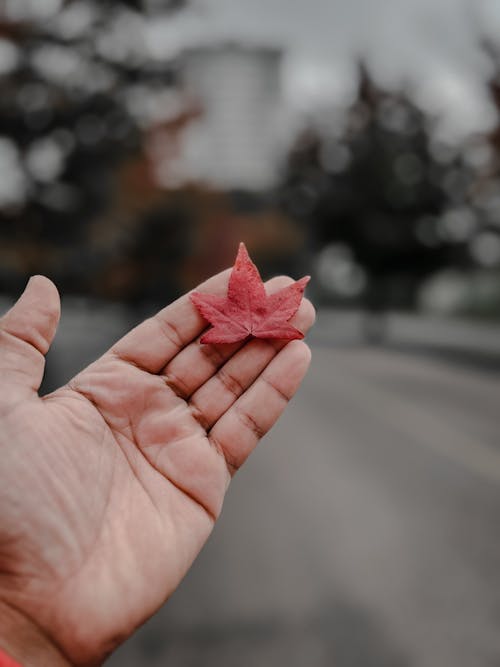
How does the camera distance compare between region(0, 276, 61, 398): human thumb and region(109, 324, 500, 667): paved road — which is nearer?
region(0, 276, 61, 398): human thumb

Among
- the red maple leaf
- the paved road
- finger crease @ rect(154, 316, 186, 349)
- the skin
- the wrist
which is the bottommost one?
the paved road

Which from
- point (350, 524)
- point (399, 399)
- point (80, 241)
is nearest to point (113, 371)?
point (350, 524)

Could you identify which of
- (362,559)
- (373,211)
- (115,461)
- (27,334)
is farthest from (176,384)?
(373,211)

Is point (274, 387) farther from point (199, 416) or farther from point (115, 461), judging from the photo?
point (115, 461)

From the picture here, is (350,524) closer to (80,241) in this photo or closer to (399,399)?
Answer: (399,399)

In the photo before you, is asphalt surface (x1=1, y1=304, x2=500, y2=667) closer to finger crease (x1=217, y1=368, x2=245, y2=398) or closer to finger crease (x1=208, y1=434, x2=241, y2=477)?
finger crease (x1=208, y1=434, x2=241, y2=477)

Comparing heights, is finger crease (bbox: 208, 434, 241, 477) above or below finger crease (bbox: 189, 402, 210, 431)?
below

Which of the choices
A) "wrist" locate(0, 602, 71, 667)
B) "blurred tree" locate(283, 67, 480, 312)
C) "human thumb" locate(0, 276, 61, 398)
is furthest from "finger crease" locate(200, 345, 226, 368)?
"blurred tree" locate(283, 67, 480, 312)
